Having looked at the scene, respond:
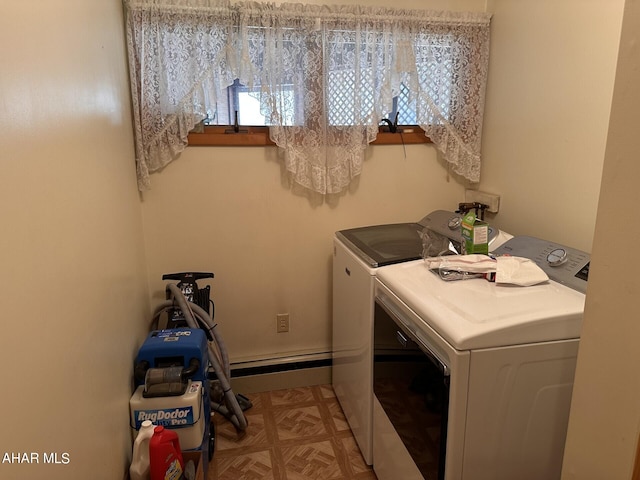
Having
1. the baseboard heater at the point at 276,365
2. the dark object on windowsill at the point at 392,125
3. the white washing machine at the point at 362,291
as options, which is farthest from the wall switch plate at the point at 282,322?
the dark object on windowsill at the point at 392,125

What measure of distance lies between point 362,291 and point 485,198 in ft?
3.12

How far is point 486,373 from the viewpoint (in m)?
1.12

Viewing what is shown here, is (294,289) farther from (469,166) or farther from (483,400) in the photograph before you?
(483,400)

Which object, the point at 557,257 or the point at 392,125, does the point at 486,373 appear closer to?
the point at 557,257

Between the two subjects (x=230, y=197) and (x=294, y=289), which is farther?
(x=294, y=289)

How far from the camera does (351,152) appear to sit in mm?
2199

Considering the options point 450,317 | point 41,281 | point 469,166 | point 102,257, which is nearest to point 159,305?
point 102,257

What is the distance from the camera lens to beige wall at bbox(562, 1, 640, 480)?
660 mm

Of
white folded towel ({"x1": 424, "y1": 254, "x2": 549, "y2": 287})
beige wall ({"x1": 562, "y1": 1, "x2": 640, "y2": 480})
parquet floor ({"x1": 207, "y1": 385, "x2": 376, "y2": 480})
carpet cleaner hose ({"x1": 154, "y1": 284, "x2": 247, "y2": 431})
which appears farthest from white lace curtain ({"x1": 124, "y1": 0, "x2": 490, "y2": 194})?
beige wall ({"x1": 562, "y1": 1, "x2": 640, "y2": 480})

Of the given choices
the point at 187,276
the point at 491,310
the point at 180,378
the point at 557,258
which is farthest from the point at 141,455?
the point at 557,258

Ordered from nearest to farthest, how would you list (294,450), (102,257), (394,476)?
(102,257), (394,476), (294,450)

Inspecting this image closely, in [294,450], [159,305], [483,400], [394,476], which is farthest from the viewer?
[159,305]

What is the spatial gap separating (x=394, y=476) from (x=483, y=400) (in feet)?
1.97

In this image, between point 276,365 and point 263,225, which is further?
point 276,365
